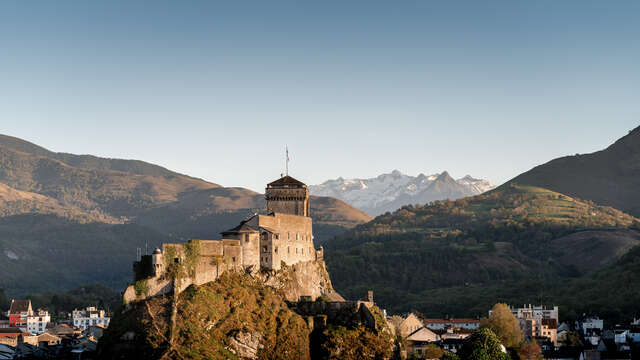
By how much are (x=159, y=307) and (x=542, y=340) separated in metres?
82.3

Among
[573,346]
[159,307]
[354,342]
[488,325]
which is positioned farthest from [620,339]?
[159,307]

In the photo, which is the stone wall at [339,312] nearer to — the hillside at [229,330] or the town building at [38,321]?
the hillside at [229,330]

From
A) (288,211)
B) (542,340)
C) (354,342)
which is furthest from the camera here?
(542,340)

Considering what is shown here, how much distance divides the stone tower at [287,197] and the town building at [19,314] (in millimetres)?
78516

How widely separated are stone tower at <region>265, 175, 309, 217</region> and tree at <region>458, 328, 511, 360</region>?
29.1 metres

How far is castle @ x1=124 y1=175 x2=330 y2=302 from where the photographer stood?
338 ft

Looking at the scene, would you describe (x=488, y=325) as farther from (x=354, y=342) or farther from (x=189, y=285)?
(x=189, y=285)

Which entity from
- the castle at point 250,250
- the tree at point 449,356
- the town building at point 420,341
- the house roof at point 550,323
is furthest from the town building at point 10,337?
the house roof at point 550,323

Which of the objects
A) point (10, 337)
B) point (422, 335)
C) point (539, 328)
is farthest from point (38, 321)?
point (539, 328)

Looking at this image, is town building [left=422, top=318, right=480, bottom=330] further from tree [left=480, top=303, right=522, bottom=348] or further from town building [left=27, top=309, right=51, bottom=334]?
town building [left=27, top=309, right=51, bottom=334]

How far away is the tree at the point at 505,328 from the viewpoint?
474 ft

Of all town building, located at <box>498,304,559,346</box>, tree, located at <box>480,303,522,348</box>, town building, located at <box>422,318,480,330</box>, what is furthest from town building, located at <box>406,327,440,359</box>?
town building, located at <box>422,318,480,330</box>

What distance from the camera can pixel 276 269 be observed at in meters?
119

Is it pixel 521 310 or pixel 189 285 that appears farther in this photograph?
pixel 521 310
